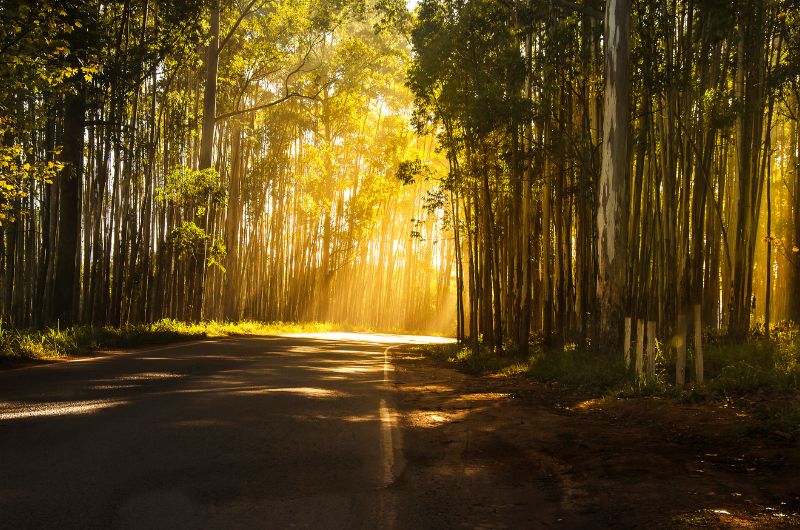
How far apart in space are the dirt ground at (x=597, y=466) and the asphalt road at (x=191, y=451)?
1.37 ft

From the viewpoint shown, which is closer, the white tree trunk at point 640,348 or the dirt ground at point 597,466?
the dirt ground at point 597,466

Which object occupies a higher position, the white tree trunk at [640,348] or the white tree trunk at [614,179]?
the white tree trunk at [614,179]

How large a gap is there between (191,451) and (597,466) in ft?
10.4

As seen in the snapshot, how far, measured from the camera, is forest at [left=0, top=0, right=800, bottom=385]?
1309 centimetres

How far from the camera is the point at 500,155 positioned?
661 inches

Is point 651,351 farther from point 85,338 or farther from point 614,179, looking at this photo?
point 85,338

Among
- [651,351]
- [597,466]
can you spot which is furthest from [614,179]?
[597,466]

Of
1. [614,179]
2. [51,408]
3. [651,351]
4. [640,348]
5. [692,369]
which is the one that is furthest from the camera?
[614,179]

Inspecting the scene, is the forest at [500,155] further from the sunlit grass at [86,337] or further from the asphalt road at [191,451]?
the asphalt road at [191,451]

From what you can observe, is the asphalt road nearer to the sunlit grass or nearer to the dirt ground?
the dirt ground

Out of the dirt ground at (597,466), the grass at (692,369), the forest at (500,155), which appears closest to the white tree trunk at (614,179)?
the forest at (500,155)

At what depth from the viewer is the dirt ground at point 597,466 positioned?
449cm

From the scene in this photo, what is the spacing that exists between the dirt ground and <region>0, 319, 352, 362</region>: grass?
6.97 m

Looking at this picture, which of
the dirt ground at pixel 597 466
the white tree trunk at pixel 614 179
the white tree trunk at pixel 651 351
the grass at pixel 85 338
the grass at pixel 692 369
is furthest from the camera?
the white tree trunk at pixel 614 179
